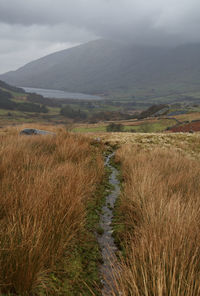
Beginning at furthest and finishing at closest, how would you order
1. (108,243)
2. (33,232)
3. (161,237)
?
(108,243), (161,237), (33,232)

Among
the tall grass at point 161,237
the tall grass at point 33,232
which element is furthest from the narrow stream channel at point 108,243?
the tall grass at point 33,232

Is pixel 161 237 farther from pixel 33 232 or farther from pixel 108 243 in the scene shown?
pixel 33 232

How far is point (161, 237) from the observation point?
2258 mm

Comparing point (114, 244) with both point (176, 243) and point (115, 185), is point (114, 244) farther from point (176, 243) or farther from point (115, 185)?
point (115, 185)

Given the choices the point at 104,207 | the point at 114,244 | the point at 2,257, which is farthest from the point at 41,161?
the point at 2,257

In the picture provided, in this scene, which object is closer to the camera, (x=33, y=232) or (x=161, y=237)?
(x=33, y=232)

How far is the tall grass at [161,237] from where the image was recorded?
1565 mm

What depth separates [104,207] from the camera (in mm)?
4215

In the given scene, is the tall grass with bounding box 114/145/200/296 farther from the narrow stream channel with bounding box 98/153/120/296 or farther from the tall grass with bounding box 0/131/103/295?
the tall grass with bounding box 0/131/103/295

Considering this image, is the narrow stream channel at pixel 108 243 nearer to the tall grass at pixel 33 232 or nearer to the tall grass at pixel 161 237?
the tall grass at pixel 161 237

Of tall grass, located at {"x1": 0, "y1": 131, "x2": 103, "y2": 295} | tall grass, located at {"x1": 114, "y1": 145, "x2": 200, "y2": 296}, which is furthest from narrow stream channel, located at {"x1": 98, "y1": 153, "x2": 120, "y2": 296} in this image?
tall grass, located at {"x1": 0, "y1": 131, "x2": 103, "y2": 295}

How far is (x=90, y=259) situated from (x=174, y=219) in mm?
1195

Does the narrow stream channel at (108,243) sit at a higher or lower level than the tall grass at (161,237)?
lower

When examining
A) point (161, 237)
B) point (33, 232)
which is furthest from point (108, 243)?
point (33, 232)
